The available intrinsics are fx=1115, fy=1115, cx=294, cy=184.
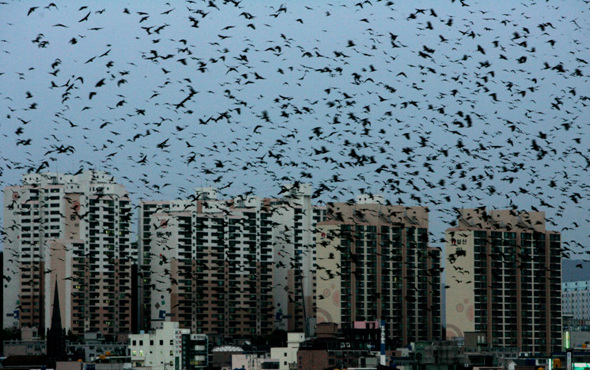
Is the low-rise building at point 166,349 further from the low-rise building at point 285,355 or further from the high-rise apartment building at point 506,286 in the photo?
the high-rise apartment building at point 506,286

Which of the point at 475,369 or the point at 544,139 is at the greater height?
the point at 544,139

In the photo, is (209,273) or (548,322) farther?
(209,273)

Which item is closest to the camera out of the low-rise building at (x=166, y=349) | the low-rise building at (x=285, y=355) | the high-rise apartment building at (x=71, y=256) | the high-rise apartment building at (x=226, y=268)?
the low-rise building at (x=285, y=355)

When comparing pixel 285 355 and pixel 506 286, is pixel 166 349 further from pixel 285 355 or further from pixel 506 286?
pixel 506 286

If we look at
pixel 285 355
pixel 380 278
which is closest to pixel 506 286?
pixel 380 278

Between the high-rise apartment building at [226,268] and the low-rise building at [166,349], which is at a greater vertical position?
the high-rise apartment building at [226,268]

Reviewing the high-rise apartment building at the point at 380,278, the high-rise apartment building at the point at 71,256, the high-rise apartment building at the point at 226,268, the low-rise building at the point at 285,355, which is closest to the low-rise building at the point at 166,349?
the low-rise building at the point at 285,355

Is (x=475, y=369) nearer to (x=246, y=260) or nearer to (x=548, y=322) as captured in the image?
(x=548, y=322)

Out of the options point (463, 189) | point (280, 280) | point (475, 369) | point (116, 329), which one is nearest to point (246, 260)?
point (280, 280)
